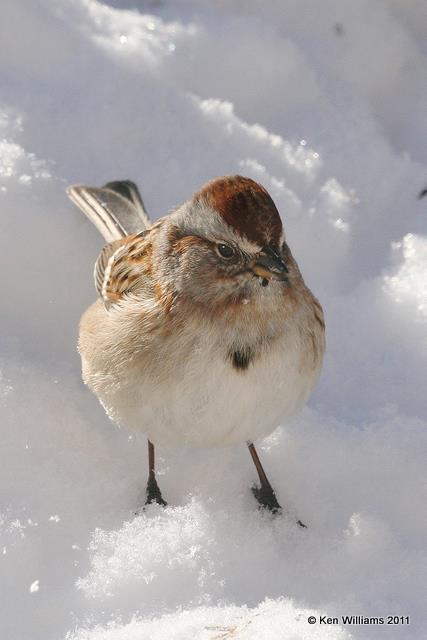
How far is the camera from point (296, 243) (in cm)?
515

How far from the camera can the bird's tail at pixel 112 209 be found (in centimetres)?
487

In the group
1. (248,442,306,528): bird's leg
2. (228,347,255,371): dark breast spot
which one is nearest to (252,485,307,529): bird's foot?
(248,442,306,528): bird's leg

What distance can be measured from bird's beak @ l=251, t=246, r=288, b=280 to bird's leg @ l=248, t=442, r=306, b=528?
98 centimetres

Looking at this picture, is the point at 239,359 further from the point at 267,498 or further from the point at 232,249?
the point at 267,498

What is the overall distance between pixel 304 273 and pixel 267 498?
4.56ft

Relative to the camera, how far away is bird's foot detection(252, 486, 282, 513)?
414 cm

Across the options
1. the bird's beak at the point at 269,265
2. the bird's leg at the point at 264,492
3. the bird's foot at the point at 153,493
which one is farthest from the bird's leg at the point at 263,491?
the bird's beak at the point at 269,265

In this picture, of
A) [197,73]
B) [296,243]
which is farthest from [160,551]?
[197,73]

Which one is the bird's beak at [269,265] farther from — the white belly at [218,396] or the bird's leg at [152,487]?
the bird's leg at [152,487]

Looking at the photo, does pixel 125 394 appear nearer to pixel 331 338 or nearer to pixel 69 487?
pixel 69 487

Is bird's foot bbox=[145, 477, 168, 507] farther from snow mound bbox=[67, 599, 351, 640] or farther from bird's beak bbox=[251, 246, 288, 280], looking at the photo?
bird's beak bbox=[251, 246, 288, 280]

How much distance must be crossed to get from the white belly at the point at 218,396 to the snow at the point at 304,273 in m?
0.47

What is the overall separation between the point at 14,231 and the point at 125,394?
147cm

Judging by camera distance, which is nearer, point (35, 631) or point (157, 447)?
point (35, 631)
